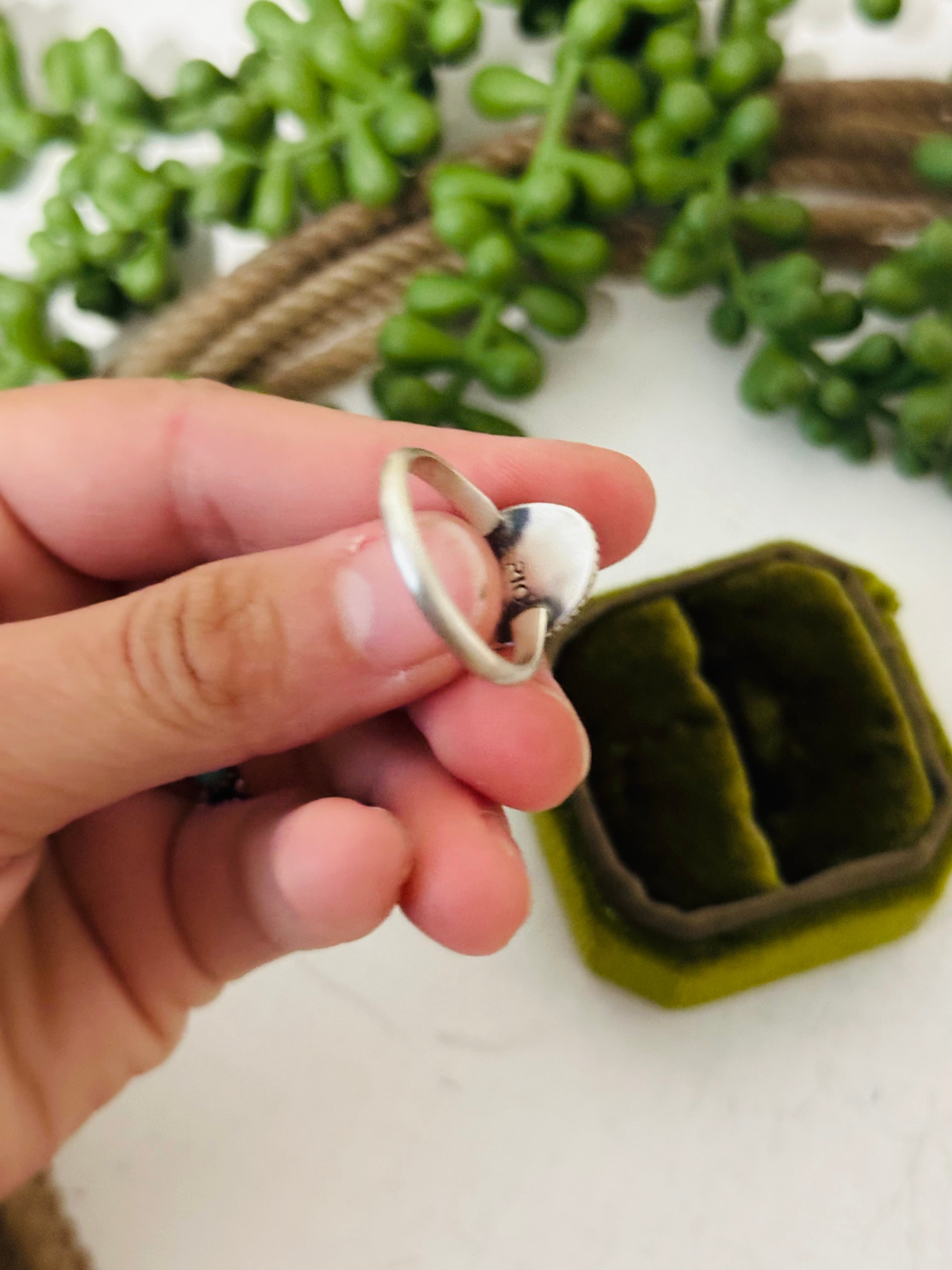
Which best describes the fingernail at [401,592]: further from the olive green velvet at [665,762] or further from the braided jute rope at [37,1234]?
the braided jute rope at [37,1234]

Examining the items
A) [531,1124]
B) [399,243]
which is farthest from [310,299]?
[531,1124]

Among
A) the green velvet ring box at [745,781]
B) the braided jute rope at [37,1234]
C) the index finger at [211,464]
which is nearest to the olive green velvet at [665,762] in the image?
the green velvet ring box at [745,781]

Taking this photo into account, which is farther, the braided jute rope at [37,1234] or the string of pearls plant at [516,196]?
the string of pearls plant at [516,196]

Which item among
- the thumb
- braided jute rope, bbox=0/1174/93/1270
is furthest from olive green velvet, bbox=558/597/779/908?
braided jute rope, bbox=0/1174/93/1270

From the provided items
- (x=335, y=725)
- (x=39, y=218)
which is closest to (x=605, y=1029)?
(x=335, y=725)

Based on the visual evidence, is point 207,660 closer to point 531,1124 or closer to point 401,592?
point 401,592

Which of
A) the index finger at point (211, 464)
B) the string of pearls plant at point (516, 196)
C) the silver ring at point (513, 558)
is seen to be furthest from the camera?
the string of pearls plant at point (516, 196)
